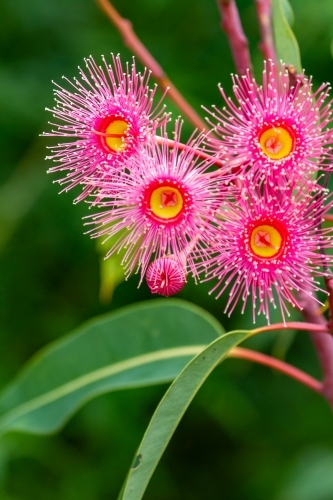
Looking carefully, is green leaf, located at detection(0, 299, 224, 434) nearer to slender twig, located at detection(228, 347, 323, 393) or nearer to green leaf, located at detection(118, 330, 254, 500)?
slender twig, located at detection(228, 347, 323, 393)

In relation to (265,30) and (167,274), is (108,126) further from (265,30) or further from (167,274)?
(265,30)

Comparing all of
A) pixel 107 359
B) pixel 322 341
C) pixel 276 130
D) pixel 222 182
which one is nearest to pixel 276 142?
pixel 276 130

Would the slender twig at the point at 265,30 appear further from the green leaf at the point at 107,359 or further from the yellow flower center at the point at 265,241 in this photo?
the green leaf at the point at 107,359

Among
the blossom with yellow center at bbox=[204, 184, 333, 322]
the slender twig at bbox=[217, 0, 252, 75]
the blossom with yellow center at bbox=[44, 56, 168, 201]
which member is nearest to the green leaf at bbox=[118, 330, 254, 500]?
the blossom with yellow center at bbox=[204, 184, 333, 322]

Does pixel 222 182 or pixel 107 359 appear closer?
pixel 222 182

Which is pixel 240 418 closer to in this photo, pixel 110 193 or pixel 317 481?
pixel 317 481

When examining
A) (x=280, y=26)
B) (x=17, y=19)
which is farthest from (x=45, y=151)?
(x=280, y=26)
